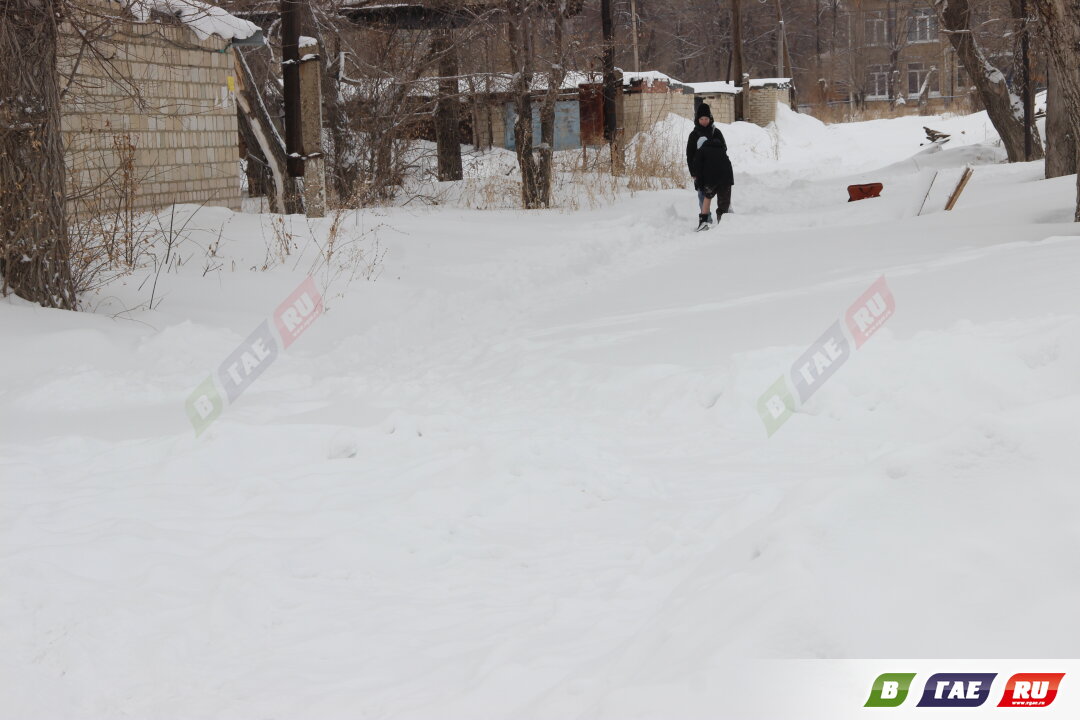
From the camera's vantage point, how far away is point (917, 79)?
59.1 metres

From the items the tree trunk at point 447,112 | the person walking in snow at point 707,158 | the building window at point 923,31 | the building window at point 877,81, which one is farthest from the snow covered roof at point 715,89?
the person walking in snow at point 707,158

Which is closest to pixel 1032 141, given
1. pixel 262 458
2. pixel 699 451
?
pixel 699 451

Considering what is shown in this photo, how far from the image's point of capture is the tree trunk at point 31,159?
7.43m

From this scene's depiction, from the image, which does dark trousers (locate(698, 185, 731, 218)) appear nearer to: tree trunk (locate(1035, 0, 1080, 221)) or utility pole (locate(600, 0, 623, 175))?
utility pole (locate(600, 0, 623, 175))

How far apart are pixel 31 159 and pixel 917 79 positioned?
5872cm

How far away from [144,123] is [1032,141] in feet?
51.1

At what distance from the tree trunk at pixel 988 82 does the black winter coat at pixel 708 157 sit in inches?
225

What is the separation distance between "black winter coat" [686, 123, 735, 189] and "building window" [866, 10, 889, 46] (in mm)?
47405

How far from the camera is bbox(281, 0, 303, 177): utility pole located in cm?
1327

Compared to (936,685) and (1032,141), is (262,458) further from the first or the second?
(1032,141)

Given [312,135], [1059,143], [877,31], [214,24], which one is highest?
[877,31]

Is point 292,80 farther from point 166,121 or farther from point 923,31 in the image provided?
point 923,31

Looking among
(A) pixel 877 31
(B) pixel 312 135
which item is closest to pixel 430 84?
(B) pixel 312 135

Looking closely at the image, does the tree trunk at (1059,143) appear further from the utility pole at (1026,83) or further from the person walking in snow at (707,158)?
the person walking in snow at (707,158)
